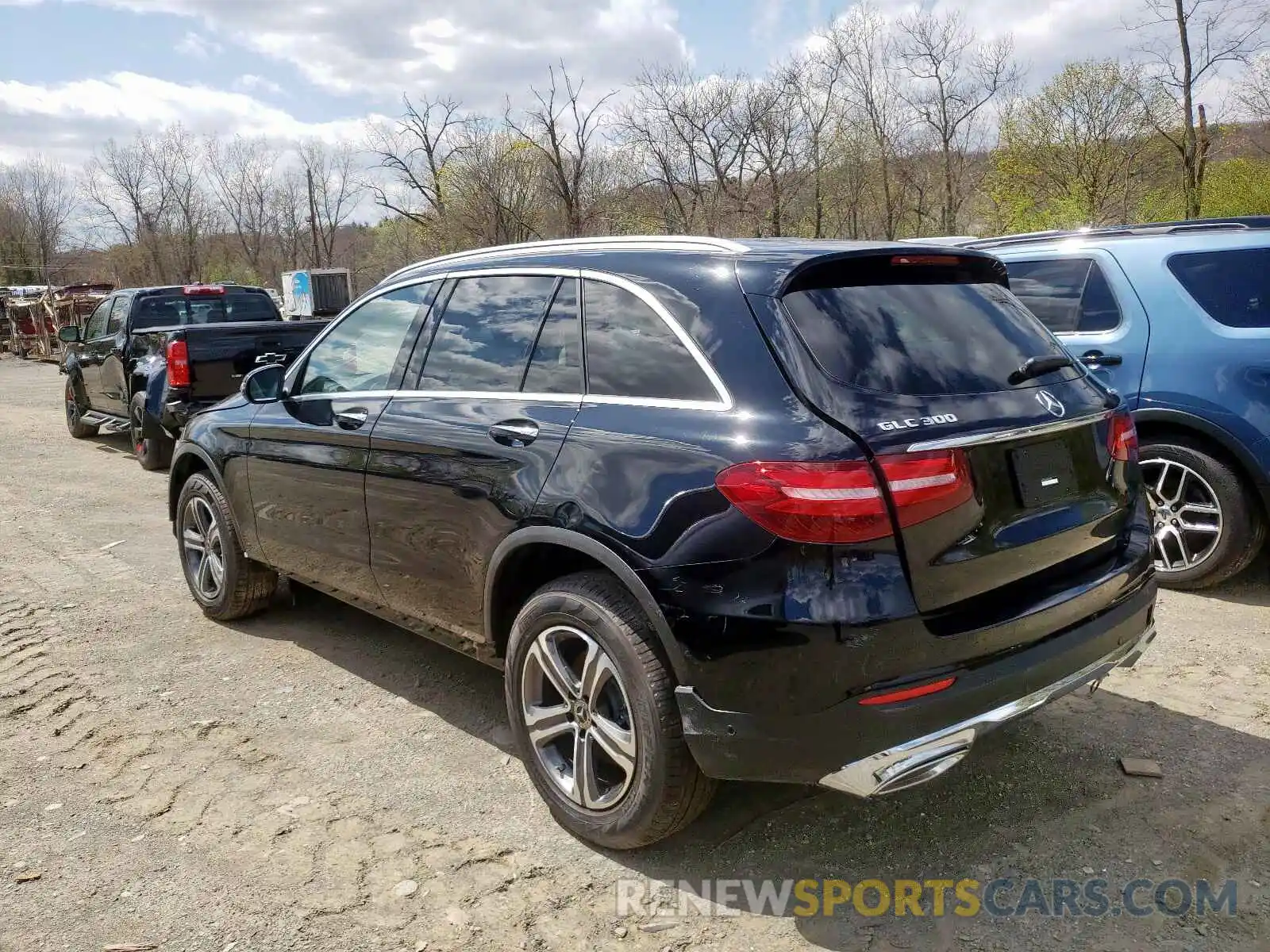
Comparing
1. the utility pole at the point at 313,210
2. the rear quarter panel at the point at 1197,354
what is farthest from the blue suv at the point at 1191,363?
the utility pole at the point at 313,210

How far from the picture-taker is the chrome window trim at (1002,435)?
2465mm

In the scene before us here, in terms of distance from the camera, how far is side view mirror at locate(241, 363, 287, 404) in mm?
4570

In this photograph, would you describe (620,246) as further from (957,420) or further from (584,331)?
(957,420)

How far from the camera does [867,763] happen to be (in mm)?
2438

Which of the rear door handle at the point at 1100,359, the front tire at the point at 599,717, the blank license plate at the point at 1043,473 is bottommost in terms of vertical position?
the front tire at the point at 599,717

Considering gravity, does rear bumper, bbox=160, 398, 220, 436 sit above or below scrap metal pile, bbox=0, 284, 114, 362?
below

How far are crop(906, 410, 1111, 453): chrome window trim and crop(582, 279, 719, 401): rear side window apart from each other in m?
0.58

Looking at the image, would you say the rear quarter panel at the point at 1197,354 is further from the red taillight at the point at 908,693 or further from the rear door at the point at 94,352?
the rear door at the point at 94,352

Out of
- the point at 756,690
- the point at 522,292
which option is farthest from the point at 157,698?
the point at 756,690

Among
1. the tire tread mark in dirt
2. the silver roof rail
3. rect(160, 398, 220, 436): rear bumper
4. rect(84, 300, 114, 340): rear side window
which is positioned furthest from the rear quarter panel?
rect(84, 300, 114, 340): rear side window

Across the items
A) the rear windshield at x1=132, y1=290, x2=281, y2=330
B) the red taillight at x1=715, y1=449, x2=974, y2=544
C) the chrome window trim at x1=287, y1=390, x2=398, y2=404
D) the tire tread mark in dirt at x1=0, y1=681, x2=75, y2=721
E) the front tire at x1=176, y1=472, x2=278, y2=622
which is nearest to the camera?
the red taillight at x1=715, y1=449, x2=974, y2=544

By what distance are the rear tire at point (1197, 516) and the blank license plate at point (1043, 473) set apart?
264cm

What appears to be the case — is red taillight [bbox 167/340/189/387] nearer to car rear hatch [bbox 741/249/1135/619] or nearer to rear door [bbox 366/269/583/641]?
rear door [bbox 366/269/583/641]

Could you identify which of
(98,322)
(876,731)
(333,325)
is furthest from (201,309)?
(876,731)
